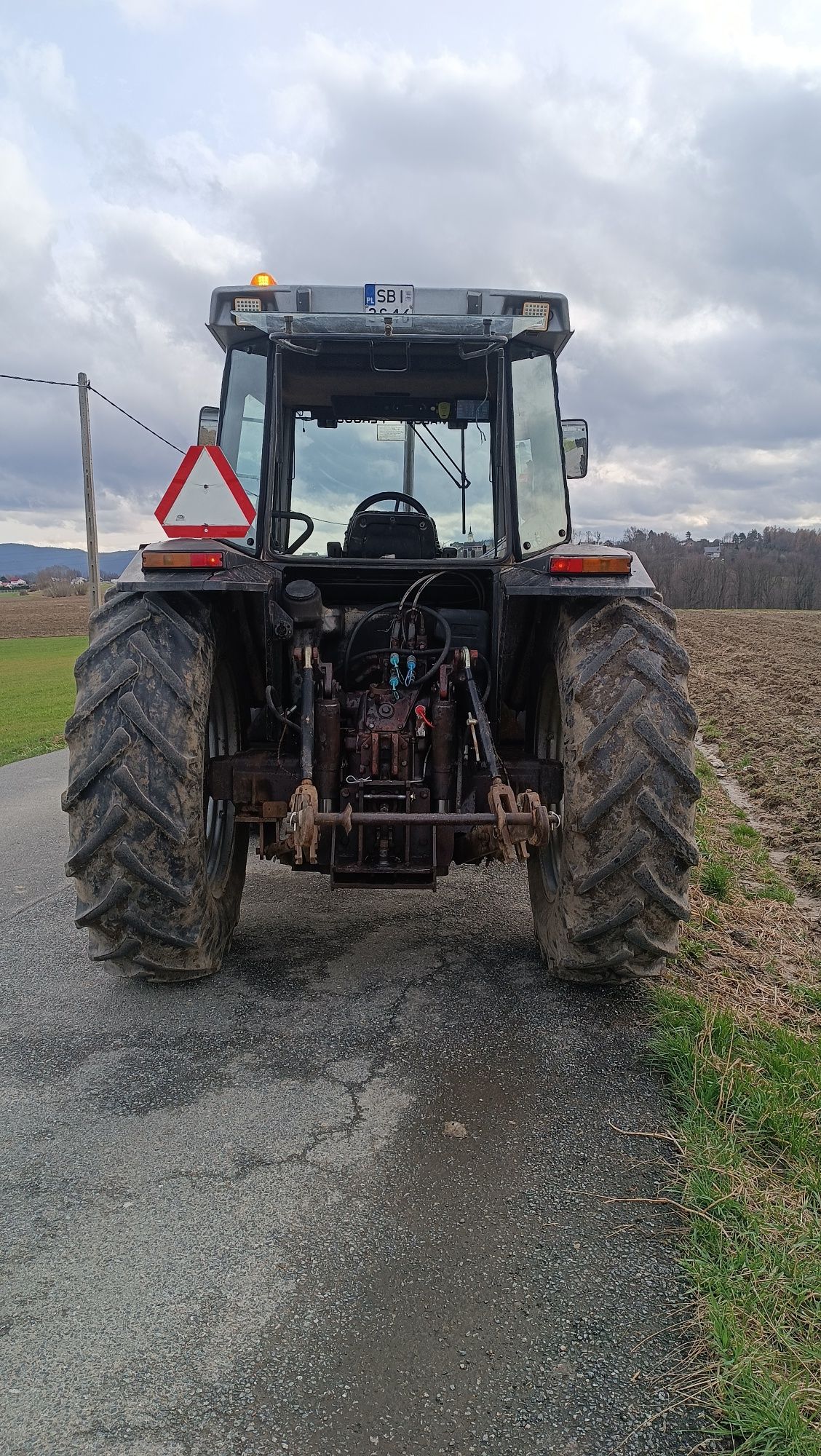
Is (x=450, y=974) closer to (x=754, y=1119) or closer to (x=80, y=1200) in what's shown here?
(x=754, y=1119)

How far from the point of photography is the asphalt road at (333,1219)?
68.9 inches

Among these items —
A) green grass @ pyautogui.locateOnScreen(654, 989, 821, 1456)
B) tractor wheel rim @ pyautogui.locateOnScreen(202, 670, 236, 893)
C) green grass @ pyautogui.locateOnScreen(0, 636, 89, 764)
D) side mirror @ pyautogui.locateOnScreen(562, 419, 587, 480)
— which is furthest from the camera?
green grass @ pyautogui.locateOnScreen(0, 636, 89, 764)

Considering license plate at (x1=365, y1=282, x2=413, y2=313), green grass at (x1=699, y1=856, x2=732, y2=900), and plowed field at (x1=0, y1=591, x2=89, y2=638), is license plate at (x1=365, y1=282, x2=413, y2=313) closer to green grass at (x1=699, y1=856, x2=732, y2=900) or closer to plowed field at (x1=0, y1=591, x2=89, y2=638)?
green grass at (x1=699, y1=856, x2=732, y2=900)

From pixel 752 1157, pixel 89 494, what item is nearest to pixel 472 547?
pixel 752 1157

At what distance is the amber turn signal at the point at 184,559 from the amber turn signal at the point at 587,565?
4.08 ft

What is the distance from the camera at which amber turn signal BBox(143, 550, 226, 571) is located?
3.30m

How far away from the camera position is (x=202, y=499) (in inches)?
147

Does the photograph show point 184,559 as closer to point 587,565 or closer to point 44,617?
point 587,565

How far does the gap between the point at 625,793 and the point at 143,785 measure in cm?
166

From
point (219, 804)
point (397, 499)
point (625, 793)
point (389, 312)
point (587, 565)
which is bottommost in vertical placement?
point (219, 804)

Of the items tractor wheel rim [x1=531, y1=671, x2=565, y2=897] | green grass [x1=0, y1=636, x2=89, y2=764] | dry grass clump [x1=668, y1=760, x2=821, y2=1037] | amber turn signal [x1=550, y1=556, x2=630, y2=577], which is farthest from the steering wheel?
green grass [x1=0, y1=636, x2=89, y2=764]

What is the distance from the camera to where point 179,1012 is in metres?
3.45

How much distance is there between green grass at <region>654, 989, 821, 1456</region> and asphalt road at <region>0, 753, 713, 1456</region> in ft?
0.31

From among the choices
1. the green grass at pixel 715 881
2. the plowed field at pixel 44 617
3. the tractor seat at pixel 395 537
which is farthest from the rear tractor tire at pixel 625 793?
the plowed field at pixel 44 617
